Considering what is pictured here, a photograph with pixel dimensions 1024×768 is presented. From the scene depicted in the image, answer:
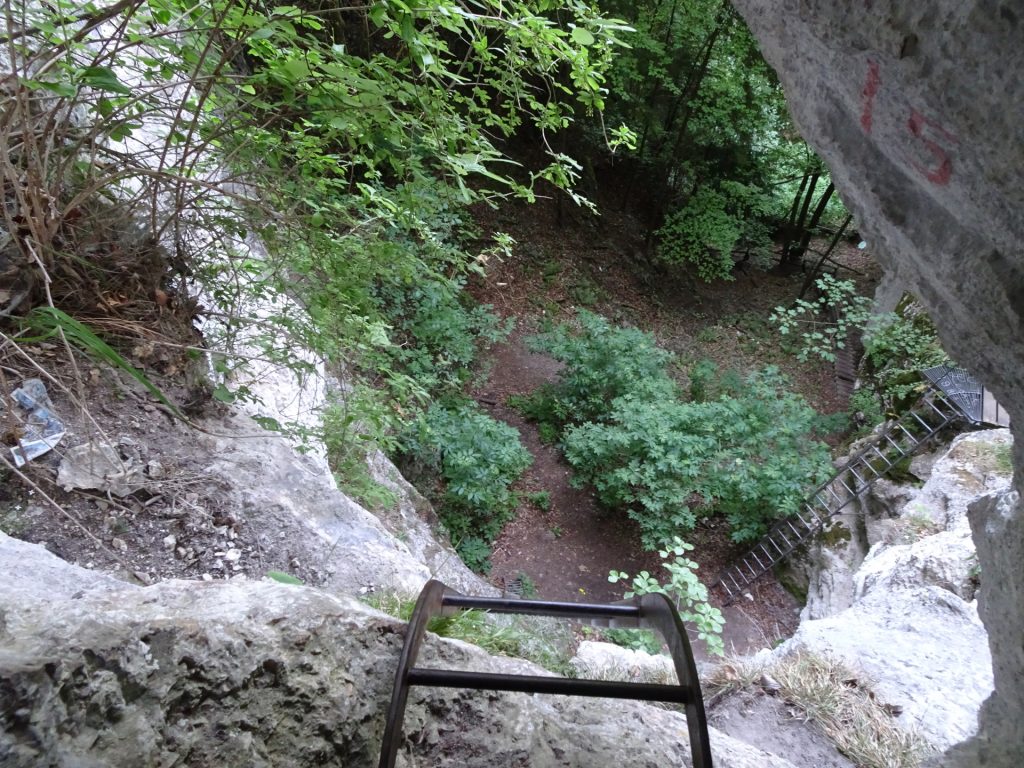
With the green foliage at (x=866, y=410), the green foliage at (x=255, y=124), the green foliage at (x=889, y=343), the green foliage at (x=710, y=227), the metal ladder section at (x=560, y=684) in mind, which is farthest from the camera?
the green foliage at (x=710, y=227)

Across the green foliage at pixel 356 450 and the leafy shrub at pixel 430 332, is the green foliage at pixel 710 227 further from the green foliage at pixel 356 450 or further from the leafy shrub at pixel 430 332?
the green foliage at pixel 356 450

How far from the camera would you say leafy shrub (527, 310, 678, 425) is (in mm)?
6797

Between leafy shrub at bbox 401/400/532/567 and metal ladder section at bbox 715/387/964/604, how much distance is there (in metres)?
2.69

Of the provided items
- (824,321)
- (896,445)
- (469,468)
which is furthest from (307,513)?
(824,321)

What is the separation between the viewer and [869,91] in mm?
831

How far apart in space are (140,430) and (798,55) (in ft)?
8.17

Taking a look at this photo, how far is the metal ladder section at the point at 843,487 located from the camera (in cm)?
598

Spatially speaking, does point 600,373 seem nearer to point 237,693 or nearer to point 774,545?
point 774,545

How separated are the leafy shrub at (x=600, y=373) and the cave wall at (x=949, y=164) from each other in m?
5.49

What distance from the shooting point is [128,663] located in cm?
104

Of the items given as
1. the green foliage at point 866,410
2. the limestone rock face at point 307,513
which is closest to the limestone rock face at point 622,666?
the limestone rock face at point 307,513

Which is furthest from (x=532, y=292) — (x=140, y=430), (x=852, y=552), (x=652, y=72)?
(x=140, y=430)

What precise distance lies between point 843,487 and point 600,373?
9.59 feet

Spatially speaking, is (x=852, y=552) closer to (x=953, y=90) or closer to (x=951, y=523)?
(x=951, y=523)
